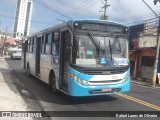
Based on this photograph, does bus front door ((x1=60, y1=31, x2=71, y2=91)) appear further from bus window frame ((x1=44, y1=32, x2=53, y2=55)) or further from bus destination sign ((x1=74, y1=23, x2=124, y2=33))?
bus window frame ((x1=44, y1=32, x2=53, y2=55))

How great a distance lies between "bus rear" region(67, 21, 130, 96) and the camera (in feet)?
32.2

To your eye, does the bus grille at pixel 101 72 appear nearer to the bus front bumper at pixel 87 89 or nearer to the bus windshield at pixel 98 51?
the bus windshield at pixel 98 51

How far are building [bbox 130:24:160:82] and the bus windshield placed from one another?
19.1 meters

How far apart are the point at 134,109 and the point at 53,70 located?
4.05 m

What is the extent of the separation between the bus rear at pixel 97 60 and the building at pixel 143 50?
19178mm

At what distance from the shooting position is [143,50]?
31.2m

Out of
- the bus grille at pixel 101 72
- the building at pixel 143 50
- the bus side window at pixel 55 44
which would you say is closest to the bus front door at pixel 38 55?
the bus side window at pixel 55 44

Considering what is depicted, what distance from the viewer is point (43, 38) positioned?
562 inches

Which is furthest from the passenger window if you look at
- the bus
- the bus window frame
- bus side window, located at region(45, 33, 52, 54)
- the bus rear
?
the bus rear

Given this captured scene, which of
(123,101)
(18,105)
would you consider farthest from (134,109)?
(18,105)

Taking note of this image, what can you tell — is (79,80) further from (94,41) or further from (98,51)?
(94,41)

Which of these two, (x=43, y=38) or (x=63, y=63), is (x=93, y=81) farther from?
(x=43, y=38)

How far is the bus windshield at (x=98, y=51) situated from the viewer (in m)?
9.89

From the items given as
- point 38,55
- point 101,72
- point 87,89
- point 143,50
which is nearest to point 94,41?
point 101,72
